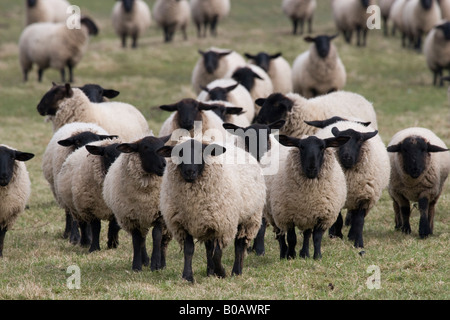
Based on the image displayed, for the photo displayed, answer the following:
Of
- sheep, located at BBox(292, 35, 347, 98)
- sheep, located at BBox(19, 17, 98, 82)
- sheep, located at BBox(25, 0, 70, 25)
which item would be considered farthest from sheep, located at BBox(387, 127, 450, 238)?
sheep, located at BBox(25, 0, 70, 25)

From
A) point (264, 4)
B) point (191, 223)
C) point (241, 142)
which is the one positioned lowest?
point (191, 223)

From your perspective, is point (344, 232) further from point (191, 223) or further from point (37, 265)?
point (37, 265)

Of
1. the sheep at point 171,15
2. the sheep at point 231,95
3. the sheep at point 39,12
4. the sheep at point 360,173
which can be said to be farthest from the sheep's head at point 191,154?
the sheep at point 39,12

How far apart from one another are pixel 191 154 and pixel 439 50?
51.5 ft

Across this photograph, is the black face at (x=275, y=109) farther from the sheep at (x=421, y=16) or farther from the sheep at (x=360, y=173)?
the sheep at (x=421, y=16)

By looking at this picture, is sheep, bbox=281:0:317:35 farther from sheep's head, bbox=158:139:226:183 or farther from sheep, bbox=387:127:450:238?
sheep's head, bbox=158:139:226:183

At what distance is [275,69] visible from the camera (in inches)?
722

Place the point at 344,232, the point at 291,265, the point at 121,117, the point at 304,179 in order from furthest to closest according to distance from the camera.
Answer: the point at 121,117
the point at 344,232
the point at 304,179
the point at 291,265

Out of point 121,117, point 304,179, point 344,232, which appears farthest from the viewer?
point 121,117

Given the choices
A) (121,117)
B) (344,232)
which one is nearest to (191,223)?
(344,232)

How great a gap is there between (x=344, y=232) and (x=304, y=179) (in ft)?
6.99

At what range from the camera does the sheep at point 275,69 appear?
17922 mm
